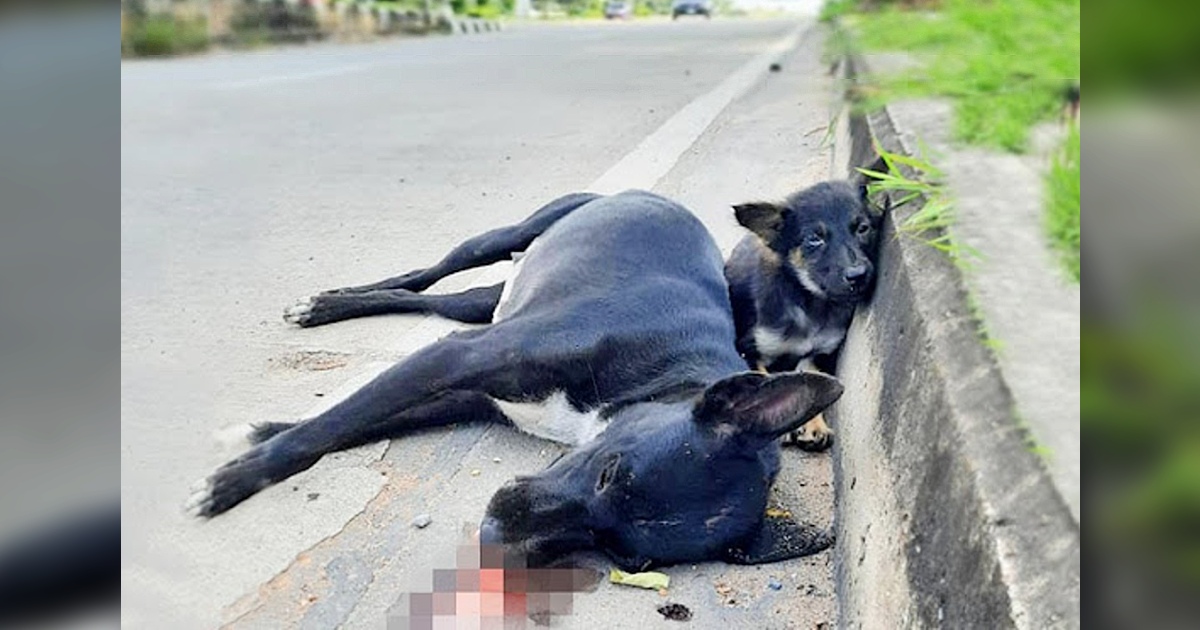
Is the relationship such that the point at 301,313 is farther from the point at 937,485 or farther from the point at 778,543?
the point at 937,485

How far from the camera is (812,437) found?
3160 millimetres

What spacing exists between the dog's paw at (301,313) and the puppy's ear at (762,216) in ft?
5.11

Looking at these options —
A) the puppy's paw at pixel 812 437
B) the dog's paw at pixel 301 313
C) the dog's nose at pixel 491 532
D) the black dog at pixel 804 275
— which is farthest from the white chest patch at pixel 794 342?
the dog's paw at pixel 301 313

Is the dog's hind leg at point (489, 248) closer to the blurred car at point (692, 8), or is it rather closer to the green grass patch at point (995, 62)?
the green grass patch at point (995, 62)

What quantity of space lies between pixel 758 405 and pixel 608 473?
35 centimetres

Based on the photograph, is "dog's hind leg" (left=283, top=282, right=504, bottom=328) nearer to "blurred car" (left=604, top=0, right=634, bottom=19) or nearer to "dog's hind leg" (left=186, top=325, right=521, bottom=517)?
"dog's hind leg" (left=186, top=325, right=521, bottom=517)

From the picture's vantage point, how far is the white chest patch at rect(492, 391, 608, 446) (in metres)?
2.85

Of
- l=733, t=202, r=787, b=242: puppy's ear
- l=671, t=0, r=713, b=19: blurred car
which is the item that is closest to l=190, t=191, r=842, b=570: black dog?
l=733, t=202, r=787, b=242: puppy's ear

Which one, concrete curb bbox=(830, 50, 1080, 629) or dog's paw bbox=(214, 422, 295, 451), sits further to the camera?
dog's paw bbox=(214, 422, 295, 451)

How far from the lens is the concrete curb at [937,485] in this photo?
1351mm

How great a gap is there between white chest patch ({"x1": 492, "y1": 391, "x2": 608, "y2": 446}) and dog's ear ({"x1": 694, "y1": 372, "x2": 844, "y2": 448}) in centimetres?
40

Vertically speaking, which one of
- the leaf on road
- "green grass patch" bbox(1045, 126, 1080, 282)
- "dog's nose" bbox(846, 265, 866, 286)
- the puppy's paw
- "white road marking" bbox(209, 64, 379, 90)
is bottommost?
the leaf on road

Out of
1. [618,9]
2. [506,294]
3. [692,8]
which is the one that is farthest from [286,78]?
[506,294]
